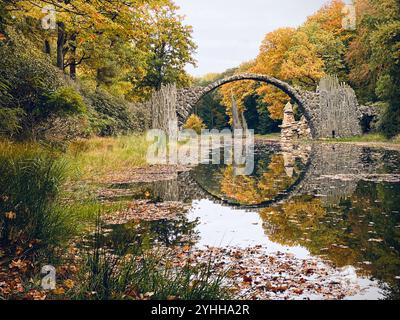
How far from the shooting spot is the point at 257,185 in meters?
9.46

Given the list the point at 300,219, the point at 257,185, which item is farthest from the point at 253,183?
the point at 300,219

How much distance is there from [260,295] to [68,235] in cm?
212

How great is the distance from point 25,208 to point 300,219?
11.8 ft

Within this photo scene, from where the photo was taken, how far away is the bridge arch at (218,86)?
23.6 metres

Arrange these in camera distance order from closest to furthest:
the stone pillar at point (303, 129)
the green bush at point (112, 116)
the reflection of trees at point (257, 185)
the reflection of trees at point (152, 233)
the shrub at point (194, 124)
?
1. the reflection of trees at point (152, 233)
2. the reflection of trees at point (257, 185)
3. the green bush at point (112, 116)
4. the stone pillar at point (303, 129)
5. the shrub at point (194, 124)

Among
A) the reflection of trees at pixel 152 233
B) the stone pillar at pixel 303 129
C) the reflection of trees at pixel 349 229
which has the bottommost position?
the reflection of trees at pixel 152 233

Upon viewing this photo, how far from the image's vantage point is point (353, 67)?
99.6 ft

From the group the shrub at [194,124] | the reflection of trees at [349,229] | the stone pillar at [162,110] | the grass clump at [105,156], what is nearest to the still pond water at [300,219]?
the reflection of trees at [349,229]

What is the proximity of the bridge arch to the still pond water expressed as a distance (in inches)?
528

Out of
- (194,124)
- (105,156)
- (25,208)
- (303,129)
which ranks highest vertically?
(194,124)

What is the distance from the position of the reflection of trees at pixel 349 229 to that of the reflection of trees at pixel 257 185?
92 cm

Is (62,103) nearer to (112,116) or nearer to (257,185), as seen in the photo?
(257,185)

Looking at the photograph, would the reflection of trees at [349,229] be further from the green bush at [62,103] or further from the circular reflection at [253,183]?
the green bush at [62,103]

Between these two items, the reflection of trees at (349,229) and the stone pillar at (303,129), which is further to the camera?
the stone pillar at (303,129)
